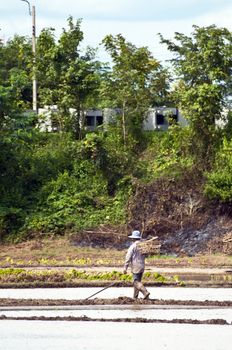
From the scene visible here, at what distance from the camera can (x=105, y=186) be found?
113ft

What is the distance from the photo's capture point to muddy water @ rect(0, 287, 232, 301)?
2025 centimetres

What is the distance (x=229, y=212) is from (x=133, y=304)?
13500mm

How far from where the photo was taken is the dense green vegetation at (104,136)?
33281 mm

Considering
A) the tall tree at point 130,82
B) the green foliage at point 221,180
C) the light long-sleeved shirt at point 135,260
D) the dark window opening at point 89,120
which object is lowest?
the light long-sleeved shirt at point 135,260

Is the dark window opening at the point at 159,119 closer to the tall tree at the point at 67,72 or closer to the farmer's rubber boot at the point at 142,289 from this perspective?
the tall tree at the point at 67,72

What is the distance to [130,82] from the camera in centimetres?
3594
